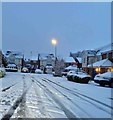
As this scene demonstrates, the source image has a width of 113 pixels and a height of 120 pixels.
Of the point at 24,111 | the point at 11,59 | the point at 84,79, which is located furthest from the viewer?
the point at 11,59

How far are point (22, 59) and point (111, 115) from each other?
114 m

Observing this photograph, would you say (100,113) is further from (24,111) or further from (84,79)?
(84,79)

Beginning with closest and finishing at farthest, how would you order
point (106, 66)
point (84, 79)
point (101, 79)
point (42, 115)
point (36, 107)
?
point (42, 115) < point (36, 107) < point (101, 79) < point (84, 79) < point (106, 66)

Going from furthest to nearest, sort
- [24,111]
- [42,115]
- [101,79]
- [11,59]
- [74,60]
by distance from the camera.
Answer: [11,59] → [74,60] → [101,79] → [24,111] → [42,115]

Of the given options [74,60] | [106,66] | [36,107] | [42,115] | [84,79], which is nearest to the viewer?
[42,115]

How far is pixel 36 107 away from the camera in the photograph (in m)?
11.7

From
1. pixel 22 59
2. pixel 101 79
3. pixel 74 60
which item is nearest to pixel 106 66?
pixel 101 79

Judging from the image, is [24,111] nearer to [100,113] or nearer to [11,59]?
[100,113]

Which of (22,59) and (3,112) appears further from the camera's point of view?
(22,59)

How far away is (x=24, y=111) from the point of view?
10.6 metres

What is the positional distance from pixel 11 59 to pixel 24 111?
114m

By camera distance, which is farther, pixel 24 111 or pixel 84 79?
pixel 84 79

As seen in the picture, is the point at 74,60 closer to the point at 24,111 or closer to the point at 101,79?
the point at 101,79

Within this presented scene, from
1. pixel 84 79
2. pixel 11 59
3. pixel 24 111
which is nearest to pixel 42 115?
pixel 24 111
